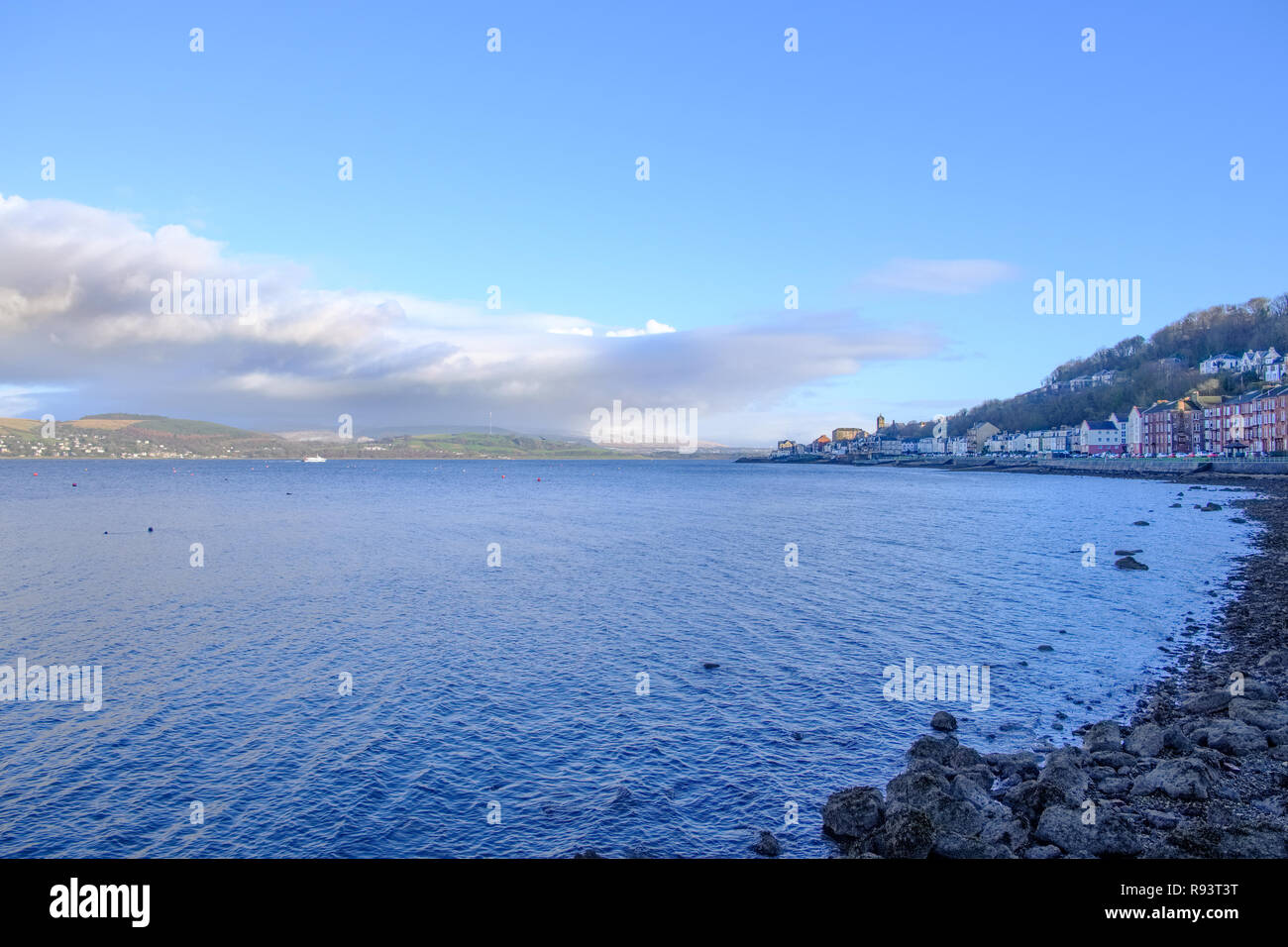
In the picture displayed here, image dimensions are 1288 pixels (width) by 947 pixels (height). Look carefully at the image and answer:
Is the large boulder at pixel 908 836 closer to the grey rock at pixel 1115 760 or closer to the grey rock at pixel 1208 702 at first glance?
the grey rock at pixel 1115 760

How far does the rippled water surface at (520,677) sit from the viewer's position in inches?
594

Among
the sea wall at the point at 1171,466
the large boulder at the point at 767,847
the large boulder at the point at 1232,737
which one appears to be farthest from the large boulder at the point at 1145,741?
the sea wall at the point at 1171,466

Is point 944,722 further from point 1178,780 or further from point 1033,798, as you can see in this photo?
point 1178,780

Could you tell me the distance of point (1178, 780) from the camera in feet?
47.2

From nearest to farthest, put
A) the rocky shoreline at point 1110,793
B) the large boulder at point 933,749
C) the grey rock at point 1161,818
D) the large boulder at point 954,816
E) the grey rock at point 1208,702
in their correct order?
the rocky shoreline at point 1110,793
the grey rock at point 1161,818
the large boulder at point 954,816
the large boulder at point 933,749
the grey rock at point 1208,702

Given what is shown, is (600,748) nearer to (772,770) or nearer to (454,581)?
(772,770)

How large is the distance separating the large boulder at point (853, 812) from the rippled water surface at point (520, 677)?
465 millimetres

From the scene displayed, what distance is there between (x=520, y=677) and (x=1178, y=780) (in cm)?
1763

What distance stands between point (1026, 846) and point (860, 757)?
5488 millimetres

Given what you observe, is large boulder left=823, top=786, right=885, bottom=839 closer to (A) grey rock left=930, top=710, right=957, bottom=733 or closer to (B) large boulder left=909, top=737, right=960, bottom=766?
(B) large boulder left=909, top=737, right=960, bottom=766

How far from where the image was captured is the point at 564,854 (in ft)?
44.2

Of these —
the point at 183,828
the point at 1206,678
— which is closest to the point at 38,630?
the point at 183,828
